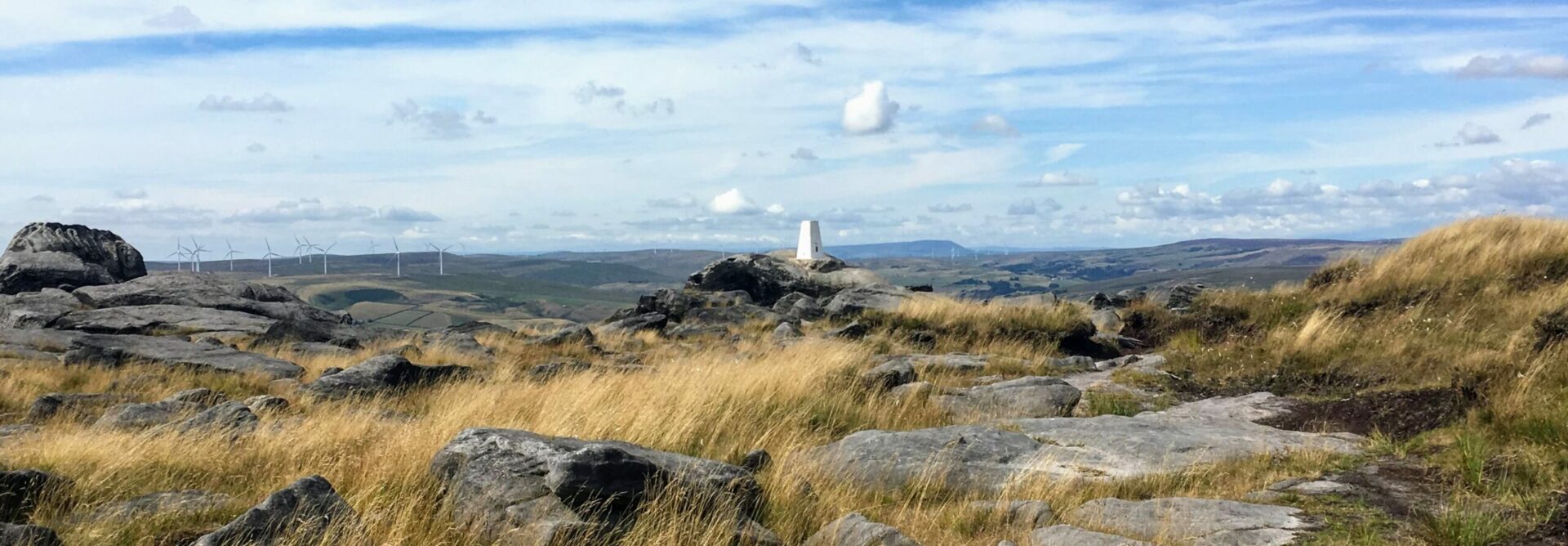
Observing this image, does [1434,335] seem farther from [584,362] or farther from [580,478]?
[584,362]

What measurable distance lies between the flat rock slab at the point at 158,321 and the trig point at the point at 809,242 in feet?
59.3

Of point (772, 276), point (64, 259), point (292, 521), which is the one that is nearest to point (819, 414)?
point (292, 521)

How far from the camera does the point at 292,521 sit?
590 centimetres

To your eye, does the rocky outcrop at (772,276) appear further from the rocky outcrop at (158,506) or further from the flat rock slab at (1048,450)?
the rocky outcrop at (158,506)

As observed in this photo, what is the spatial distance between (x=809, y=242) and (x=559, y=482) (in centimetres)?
2921

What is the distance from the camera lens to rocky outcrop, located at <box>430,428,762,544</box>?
251 inches

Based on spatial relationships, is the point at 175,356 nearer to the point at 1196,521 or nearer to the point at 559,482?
the point at 559,482

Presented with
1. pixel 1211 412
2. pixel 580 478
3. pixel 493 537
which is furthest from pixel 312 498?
pixel 1211 412

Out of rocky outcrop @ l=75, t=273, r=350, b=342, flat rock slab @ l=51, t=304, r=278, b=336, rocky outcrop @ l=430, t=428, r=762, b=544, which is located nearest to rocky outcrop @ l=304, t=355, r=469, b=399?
rocky outcrop @ l=430, t=428, r=762, b=544

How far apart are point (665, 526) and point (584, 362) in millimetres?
12982

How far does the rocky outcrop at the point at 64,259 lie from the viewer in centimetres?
2827


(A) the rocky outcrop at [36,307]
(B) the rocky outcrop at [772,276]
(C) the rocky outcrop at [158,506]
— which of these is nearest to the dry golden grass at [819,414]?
(C) the rocky outcrop at [158,506]

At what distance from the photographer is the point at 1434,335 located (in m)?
13.8

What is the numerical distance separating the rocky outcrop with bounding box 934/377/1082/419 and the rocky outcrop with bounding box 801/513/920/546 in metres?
5.62
